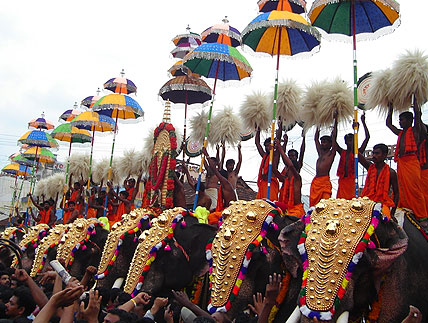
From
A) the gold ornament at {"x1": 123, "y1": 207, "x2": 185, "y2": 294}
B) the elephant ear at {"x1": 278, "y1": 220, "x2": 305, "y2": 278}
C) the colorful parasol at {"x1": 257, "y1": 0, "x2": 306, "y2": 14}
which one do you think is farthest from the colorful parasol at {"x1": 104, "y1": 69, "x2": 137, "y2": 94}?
the elephant ear at {"x1": 278, "y1": 220, "x2": 305, "y2": 278}

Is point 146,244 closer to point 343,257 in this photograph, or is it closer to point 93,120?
point 343,257

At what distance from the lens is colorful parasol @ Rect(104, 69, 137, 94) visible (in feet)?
39.6

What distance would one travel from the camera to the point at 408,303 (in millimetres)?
3814

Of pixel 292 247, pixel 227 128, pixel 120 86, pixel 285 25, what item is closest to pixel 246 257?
pixel 292 247

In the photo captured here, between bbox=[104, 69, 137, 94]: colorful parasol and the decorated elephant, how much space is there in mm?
7883

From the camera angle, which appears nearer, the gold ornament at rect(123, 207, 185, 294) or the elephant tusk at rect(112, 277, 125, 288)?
the gold ornament at rect(123, 207, 185, 294)

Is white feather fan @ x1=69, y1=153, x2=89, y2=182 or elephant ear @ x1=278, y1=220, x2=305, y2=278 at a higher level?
white feather fan @ x1=69, y1=153, x2=89, y2=182

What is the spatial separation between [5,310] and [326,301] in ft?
9.24

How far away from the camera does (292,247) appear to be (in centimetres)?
427

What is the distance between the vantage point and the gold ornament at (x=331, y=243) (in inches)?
137

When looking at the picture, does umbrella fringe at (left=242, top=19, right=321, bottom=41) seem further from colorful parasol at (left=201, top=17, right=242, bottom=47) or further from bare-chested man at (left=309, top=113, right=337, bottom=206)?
colorful parasol at (left=201, top=17, right=242, bottom=47)

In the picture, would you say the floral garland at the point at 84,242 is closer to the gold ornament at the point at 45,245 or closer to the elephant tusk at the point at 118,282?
the gold ornament at the point at 45,245

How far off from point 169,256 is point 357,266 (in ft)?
8.68

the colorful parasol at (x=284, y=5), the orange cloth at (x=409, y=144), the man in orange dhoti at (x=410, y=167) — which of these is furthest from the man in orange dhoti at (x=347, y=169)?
the colorful parasol at (x=284, y=5)
